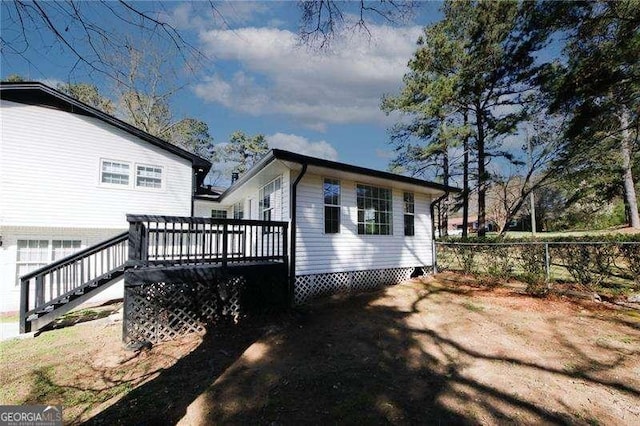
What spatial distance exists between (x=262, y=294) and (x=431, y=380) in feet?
12.9

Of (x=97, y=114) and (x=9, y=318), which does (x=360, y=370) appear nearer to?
(x=9, y=318)

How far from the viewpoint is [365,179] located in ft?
26.4

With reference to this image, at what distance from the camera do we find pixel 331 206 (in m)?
7.67

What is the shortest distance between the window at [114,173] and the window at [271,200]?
4.95 m

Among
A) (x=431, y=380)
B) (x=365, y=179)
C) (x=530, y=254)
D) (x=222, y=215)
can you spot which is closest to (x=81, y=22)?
(x=431, y=380)

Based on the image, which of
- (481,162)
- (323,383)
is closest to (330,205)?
(323,383)

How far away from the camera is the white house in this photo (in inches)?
287

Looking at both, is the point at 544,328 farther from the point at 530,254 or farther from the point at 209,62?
the point at 209,62

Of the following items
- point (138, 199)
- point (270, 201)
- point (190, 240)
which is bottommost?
point (190, 240)

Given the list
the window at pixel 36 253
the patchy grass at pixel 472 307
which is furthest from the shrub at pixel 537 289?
the window at pixel 36 253

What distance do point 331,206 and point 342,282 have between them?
6.97ft

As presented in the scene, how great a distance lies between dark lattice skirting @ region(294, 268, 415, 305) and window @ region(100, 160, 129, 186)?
7398 millimetres

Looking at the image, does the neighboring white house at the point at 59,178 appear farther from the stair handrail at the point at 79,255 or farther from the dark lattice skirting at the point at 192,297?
the dark lattice skirting at the point at 192,297
